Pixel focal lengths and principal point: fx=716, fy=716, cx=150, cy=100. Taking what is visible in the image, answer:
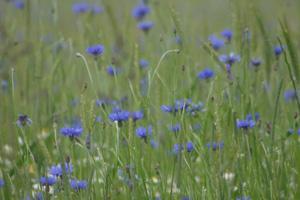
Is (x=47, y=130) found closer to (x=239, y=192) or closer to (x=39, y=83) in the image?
(x=39, y=83)

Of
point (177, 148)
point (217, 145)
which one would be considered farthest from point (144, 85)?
point (217, 145)

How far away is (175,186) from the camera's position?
2576 millimetres

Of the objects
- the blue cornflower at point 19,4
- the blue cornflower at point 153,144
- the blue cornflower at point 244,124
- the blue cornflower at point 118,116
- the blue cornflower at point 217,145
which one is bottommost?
the blue cornflower at point 217,145

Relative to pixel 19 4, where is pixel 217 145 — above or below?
below

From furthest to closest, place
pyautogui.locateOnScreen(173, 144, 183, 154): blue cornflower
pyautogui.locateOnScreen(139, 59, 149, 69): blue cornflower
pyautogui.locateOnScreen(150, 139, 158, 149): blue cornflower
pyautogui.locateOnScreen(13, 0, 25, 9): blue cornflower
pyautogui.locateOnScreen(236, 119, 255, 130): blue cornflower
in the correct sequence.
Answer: pyautogui.locateOnScreen(13, 0, 25, 9): blue cornflower, pyautogui.locateOnScreen(139, 59, 149, 69): blue cornflower, pyautogui.locateOnScreen(150, 139, 158, 149): blue cornflower, pyautogui.locateOnScreen(236, 119, 255, 130): blue cornflower, pyautogui.locateOnScreen(173, 144, 183, 154): blue cornflower

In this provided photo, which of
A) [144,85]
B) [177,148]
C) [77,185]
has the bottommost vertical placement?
[77,185]

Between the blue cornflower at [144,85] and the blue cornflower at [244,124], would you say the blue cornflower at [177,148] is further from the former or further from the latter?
the blue cornflower at [144,85]

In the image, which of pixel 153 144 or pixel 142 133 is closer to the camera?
pixel 142 133

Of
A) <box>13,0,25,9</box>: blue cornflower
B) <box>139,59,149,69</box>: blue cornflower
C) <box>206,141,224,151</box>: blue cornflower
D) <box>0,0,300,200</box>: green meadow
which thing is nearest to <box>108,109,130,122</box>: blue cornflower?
<box>0,0,300,200</box>: green meadow

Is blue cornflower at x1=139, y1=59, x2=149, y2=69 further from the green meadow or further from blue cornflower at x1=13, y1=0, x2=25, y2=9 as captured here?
blue cornflower at x1=13, y1=0, x2=25, y2=9

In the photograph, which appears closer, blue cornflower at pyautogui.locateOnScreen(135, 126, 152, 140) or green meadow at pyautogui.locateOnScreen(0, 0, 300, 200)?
green meadow at pyautogui.locateOnScreen(0, 0, 300, 200)

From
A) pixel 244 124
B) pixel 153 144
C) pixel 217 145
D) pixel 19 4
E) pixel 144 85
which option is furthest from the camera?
pixel 19 4

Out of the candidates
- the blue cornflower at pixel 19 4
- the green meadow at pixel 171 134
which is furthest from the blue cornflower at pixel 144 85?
the blue cornflower at pixel 19 4

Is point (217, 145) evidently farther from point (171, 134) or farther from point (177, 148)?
point (171, 134)
